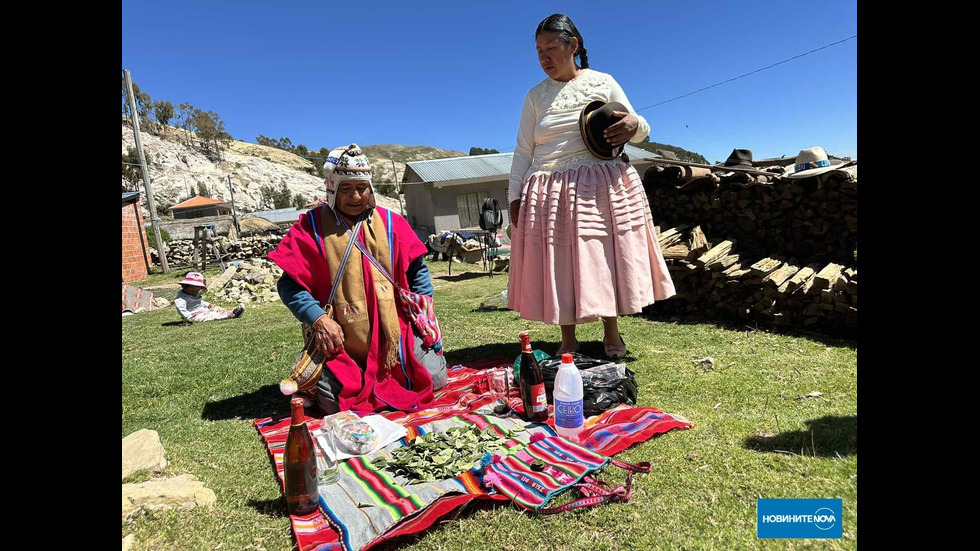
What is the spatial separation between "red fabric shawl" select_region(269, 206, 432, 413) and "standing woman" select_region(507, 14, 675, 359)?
3.14 ft

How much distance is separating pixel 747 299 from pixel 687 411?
2.52 meters

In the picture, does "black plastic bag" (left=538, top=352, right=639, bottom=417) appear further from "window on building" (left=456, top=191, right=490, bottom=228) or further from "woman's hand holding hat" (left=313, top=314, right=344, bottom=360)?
"window on building" (left=456, top=191, right=490, bottom=228)

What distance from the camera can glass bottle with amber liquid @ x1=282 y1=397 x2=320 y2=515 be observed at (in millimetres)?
2107

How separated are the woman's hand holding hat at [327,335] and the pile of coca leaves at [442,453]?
0.89m

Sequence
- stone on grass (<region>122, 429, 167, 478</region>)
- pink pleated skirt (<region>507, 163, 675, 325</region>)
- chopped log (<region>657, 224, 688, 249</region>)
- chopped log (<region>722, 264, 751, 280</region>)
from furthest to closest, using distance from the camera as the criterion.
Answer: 1. chopped log (<region>657, 224, 688, 249</region>)
2. chopped log (<region>722, 264, 751, 280</region>)
3. pink pleated skirt (<region>507, 163, 675, 325</region>)
4. stone on grass (<region>122, 429, 167, 478</region>)

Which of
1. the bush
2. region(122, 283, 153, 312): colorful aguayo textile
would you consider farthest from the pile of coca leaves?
the bush

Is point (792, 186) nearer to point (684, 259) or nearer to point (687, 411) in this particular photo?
point (684, 259)

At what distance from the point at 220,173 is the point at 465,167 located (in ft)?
125

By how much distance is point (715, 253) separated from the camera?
551cm

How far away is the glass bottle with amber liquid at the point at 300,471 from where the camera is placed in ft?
6.91

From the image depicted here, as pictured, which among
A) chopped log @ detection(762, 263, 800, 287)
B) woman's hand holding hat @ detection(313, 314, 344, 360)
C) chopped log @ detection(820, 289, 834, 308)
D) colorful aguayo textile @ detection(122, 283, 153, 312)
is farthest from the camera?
colorful aguayo textile @ detection(122, 283, 153, 312)
